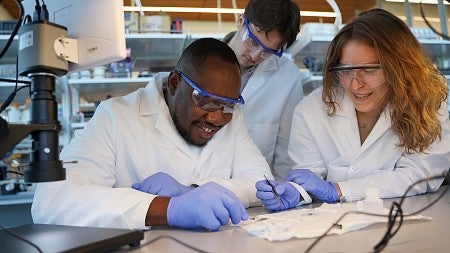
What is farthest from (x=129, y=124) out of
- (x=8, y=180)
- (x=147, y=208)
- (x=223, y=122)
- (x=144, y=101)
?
(x=8, y=180)

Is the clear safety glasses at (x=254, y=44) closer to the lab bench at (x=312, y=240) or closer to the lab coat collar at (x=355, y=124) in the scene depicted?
the lab coat collar at (x=355, y=124)

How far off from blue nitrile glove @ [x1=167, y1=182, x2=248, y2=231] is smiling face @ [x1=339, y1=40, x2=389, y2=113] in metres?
0.78

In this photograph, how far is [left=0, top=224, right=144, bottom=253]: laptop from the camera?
2.31 ft

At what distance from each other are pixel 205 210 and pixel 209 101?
1.49 feet

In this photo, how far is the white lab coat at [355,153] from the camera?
1495 mm

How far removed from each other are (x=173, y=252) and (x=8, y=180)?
2.64m

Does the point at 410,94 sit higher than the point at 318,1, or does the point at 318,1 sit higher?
the point at 318,1

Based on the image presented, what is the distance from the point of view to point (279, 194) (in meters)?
1.25

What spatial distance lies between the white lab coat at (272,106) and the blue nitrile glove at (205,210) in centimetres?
112

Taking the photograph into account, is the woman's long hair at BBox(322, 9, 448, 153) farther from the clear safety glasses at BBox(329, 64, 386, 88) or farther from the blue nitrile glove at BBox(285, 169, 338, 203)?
the blue nitrile glove at BBox(285, 169, 338, 203)

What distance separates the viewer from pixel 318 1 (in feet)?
17.1

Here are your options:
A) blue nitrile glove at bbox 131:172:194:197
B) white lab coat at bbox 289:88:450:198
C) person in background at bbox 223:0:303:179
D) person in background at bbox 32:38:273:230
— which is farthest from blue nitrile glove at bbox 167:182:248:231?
person in background at bbox 223:0:303:179

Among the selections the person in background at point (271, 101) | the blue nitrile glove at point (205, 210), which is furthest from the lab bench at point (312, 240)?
the person in background at point (271, 101)

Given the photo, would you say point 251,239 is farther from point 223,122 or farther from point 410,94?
point 410,94
